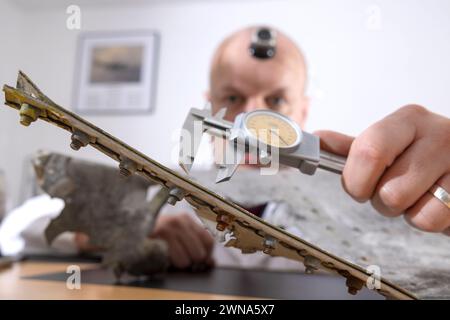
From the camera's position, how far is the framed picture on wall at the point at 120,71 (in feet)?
2.12

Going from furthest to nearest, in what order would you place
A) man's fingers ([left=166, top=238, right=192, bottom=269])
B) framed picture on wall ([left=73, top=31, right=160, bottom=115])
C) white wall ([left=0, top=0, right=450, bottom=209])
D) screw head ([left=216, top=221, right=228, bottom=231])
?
framed picture on wall ([left=73, top=31, right=160, bottom=115]) < man's fingers ([left=166, top=238, right=192, bottom=269]) < white wall ([left=0, top=0, right=450, bottom=209]) < screw head ([left=216, top=221, right=228, bottom=231])

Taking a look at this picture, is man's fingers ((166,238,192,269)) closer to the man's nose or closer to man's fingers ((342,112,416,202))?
the man's nose

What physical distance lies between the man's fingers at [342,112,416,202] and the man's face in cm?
33

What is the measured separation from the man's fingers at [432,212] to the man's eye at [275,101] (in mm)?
418

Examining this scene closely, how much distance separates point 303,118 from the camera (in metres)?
0.66

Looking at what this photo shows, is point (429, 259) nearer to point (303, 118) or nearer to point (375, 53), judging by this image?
point (375, 53)

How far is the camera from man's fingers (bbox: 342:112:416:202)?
238 millimetres

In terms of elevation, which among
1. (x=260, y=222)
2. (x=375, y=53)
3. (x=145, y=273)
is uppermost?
(x=375, y=53)

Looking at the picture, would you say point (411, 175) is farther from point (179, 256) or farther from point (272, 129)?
point (179, 256)

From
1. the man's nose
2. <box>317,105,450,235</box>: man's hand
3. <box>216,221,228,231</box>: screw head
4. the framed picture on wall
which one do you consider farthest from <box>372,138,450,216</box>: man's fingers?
the framed picture on wall

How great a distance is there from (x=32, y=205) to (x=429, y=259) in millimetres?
571

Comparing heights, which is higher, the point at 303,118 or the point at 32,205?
the point at 303,118

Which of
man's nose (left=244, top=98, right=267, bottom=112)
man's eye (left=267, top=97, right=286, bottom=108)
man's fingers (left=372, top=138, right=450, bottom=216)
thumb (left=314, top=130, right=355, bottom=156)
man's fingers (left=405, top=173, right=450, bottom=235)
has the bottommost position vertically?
man's fingers (left=405, top=173, right=450, bottom=235)
